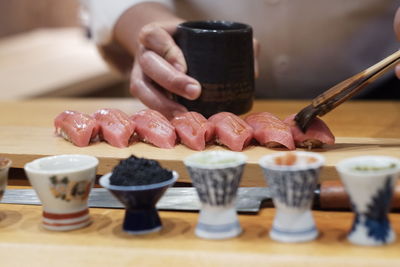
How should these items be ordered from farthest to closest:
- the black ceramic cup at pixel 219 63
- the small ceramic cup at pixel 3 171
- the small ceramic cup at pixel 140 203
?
the black ceramic cup at pixel 219 63, the small ceramic cup at pixel 3 171, the small ceramic cup at pixel 140 203

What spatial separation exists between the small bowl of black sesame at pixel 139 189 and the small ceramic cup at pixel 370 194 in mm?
314

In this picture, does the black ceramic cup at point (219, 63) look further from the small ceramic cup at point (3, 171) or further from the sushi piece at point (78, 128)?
the small ceramic cup at point (3, 171)

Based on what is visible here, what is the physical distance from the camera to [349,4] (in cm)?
248

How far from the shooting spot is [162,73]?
1966 millimetres

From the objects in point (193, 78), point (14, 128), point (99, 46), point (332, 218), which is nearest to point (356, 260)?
point (332, 218)

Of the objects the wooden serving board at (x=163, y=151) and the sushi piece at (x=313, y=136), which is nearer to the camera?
the wooden serving board at (x=163, y=151)

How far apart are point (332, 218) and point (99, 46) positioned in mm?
1466

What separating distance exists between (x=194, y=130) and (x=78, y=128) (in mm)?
279

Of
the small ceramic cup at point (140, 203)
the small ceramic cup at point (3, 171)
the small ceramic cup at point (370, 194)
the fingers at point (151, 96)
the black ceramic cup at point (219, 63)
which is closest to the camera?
the small ceramic cup at point (370, 194)

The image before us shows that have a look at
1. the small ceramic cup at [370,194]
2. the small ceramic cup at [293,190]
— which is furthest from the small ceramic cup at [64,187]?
the small ceramic cup at [370,194]

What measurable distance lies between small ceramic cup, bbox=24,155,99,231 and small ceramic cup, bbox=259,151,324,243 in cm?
33

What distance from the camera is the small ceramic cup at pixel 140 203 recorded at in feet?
4.32

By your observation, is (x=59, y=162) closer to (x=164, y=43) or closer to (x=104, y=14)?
(x=164, y=43)

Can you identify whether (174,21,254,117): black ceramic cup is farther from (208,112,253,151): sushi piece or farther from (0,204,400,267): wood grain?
(0,204,400,267): wood grain
